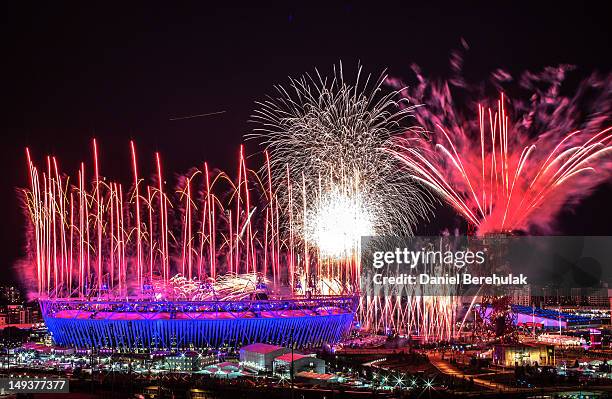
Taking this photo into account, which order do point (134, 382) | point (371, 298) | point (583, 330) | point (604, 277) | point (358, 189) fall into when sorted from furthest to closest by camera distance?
point (604, 277) < point (583, 330) < point (371, 298) < point (358, 189) < point (134, 382)

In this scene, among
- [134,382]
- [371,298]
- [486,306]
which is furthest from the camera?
[371,298]

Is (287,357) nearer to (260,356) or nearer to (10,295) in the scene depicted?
(260,356)

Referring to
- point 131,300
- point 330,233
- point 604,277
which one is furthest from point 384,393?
point 604,277

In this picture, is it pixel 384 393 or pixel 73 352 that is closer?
pixel 384 393

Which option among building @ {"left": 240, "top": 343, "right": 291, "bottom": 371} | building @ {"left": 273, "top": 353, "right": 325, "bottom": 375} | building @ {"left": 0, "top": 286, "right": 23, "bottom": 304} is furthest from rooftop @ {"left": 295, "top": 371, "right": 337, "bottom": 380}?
building @ {"left": 0, "top": 286, "right": 23, "bottom": 304}

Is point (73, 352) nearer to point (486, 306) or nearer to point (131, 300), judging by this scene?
point (131, 300)

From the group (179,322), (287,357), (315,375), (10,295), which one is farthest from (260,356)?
(10,295)

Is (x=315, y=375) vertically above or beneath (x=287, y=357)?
beneath
